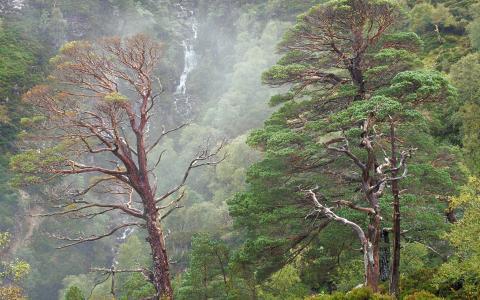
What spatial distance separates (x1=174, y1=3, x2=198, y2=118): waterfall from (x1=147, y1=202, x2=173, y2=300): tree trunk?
65.1m

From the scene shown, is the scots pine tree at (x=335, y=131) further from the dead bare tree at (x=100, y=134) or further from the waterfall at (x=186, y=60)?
the waterfall at (x=186, y=60)

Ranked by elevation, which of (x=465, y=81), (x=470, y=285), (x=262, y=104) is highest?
(x=262, y=104)

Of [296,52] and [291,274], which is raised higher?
[296,52]

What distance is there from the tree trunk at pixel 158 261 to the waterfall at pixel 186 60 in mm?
65106

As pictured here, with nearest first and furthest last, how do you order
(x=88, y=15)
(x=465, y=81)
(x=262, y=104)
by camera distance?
(x=465, y=81)
(x=262, y=104)
(x=88, y=15)

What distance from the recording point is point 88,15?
84.4 m

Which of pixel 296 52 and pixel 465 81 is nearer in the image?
pixel 296 52

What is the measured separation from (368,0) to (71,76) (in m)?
11.2

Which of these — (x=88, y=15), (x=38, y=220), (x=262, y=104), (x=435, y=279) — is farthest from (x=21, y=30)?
(x=435, y=279)

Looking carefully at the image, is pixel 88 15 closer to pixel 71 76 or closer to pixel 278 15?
pixel 278 15

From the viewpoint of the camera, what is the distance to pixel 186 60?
8669cm

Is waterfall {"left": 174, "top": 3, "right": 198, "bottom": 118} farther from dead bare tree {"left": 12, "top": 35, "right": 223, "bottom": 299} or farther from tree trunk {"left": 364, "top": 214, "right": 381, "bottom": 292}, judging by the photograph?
tree trunk {"left": 364, "top": 214, "right": 381, "bottom": 292}

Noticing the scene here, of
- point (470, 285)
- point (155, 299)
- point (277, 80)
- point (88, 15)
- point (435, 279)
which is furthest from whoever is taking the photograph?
point (88, 15)

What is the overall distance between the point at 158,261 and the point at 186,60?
7541cm
